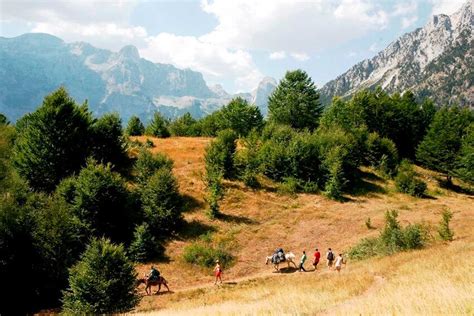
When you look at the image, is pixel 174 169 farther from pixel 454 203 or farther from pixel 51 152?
pixel 454 203

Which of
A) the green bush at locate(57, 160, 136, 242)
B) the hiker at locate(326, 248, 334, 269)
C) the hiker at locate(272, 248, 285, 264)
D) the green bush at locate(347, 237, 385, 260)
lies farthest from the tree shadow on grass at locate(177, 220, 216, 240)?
the green bush at locate(347, 237, 385, 260)

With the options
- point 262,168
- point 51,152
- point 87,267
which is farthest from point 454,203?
point 51,152

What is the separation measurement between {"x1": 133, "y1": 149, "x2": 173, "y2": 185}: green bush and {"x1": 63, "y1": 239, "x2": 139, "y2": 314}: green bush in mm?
18746

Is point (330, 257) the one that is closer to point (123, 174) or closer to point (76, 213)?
point (76, 213)

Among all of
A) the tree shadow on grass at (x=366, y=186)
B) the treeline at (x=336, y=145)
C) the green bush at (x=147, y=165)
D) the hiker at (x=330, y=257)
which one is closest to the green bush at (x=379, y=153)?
the treeline at (x=336, y=145)

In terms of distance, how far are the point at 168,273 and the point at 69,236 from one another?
27.9ft

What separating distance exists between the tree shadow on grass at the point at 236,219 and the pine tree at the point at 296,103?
3750cm

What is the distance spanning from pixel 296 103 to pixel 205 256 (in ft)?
160

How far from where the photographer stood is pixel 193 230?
3919 cm

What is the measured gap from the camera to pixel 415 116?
7938cm

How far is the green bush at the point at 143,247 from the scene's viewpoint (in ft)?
114

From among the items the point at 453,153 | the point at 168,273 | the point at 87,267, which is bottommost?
the point at 168,273

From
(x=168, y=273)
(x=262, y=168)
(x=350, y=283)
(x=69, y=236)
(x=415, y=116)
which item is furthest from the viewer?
(x=415, y=116)

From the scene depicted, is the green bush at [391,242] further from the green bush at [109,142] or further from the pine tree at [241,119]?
the pine tree at [241,119]
